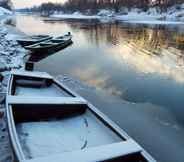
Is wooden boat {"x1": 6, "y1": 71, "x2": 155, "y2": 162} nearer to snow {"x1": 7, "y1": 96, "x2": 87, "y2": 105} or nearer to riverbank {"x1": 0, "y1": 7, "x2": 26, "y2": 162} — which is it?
snow {"x1": 7, "y1": 96, "x2": 87, "y2": 105}

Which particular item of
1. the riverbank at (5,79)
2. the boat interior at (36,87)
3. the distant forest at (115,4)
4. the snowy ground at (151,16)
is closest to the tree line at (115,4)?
the distant forest at (115,4)

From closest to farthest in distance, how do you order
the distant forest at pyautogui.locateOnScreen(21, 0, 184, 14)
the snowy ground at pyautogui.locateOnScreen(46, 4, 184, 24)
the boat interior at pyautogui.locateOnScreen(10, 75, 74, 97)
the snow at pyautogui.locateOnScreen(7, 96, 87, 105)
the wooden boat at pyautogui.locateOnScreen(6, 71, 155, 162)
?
the wooden boat at pyautogui.locateOnScreen(6, 71, 155, 162)
the snow at pyautogui.locateOnScreen(7, 96, 87, 105)
the boat interior at pyautogui.locateOnScreen(10, 75, 74, 97)
the snowy ground at pyautogui.locateOnScreen(46, 4, 184, 24)
the distant forest at pyautogui.locateOnScreen(21, 0, 184, 14)

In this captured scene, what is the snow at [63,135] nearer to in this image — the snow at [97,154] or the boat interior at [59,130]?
the boat interior at [59,130]

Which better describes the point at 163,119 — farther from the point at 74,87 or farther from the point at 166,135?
the point at 74,87

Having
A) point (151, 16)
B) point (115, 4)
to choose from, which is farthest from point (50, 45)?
point (115, 4)

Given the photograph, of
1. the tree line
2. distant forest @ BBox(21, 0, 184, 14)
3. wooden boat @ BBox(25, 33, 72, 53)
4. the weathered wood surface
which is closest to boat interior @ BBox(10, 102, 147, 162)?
the weathered wood surface

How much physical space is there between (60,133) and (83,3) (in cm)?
8960

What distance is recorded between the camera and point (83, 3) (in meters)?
89.7

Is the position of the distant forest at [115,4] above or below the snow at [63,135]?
above

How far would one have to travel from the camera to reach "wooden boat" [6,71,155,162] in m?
3.47

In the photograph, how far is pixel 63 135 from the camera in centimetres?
470

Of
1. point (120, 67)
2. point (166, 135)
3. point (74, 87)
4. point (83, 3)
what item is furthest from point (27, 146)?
point (83, 3)

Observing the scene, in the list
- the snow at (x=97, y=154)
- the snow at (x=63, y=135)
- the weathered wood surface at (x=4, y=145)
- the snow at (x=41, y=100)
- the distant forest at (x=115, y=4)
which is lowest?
the weathered wood surface at (x=4, y=145)

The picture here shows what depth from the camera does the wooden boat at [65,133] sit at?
3.47 metres
